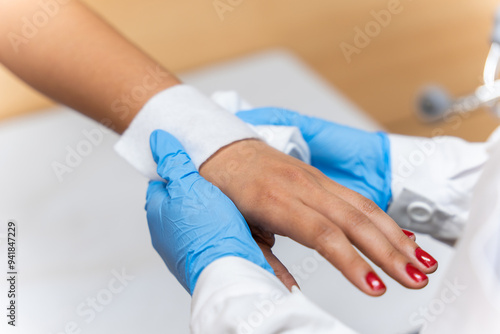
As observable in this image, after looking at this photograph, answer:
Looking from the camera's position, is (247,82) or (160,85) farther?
(247,82)

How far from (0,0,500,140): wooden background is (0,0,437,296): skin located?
1.82 feet

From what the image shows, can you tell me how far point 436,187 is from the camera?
2.54 feet

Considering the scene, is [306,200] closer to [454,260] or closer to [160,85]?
[454,260]

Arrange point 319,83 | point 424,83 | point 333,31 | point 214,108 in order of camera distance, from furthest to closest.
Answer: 1. point 424,83
2. point 333,31
3. point 319,83
4. point 214,108

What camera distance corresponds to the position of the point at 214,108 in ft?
2.39

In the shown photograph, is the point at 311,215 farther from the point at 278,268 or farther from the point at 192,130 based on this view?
the point at 192,130

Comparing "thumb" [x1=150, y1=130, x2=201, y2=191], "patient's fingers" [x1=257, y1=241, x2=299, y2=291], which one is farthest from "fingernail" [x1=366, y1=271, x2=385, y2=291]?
"thumb" [x1=150, y1=130, x2=201, y2=191]

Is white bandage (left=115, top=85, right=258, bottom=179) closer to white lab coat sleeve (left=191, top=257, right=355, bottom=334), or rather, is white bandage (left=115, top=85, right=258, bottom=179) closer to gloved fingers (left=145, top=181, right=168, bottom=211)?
gloved fingers (left=145, top=181, right=168, bottom=211)

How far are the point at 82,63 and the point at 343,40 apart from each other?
1037 mm

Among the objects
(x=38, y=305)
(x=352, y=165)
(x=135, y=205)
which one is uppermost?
(x=352, y=165)

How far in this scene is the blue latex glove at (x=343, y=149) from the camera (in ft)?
2.60

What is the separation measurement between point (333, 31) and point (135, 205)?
2.94 feet

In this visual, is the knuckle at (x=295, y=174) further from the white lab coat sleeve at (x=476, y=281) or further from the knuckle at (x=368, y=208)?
the white lab coat sleeve at (x=476, y=281)

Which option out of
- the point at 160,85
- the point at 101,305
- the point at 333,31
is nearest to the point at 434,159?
the point at 160,85
